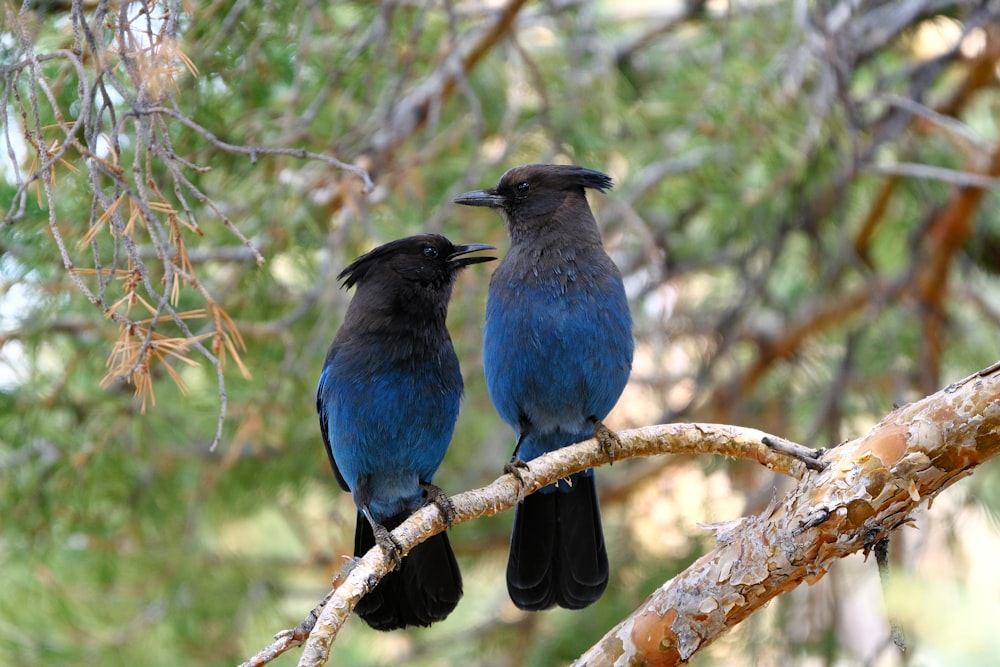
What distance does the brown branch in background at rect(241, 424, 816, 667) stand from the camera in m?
2.49

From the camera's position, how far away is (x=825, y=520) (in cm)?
249

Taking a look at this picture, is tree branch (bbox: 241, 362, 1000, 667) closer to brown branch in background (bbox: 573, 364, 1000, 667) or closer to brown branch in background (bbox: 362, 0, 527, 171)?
brown branch in background (bbox: 573, 364, 1000, 667)

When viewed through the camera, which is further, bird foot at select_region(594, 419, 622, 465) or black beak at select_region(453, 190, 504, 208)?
black beak at select_region(453, 190, 504, 208)

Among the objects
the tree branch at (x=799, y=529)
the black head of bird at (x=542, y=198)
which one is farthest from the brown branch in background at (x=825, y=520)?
the black head of bird at (x=542, y=198)

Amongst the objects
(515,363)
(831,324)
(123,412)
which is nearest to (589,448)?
(515,363)

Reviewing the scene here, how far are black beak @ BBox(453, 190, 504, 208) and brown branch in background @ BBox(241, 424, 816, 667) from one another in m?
1.15

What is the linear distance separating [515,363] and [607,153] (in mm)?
1636

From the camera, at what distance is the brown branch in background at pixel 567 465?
8.18 ft

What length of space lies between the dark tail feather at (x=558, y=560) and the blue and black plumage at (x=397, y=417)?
373 mm

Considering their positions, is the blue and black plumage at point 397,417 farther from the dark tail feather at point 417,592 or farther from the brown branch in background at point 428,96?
the brown branch in background at point 428,96

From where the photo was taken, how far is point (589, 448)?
A: 322 centimetres

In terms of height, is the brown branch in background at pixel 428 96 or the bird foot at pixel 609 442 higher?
the brown branch in background at pixel 428 96

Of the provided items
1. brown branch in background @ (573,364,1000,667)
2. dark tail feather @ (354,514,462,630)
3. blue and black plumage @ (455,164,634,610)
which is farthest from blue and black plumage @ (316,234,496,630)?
brown branch in background @ (573,364,1000,667)

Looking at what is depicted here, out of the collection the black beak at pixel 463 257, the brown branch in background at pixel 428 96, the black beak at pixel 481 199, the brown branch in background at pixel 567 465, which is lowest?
the brown branch in background at pixel 567 465
